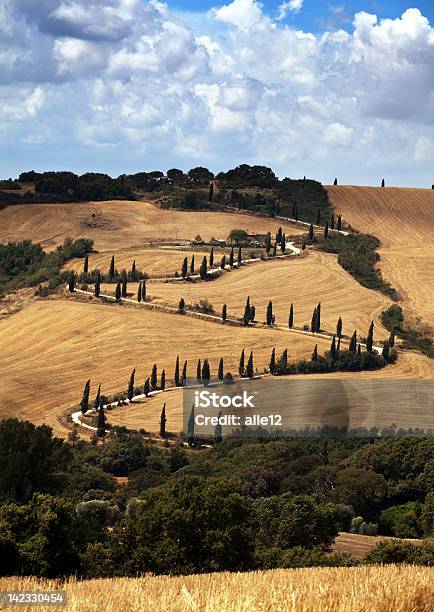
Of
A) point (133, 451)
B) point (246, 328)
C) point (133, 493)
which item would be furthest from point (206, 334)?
point (133, 493)

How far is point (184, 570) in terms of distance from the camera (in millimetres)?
48469

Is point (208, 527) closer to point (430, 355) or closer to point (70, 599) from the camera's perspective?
point (70, 599)

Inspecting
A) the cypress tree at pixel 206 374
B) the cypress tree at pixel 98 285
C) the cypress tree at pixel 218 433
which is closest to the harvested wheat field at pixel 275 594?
the cypress tree at pixel 218 433

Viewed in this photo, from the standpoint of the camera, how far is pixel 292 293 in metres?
168

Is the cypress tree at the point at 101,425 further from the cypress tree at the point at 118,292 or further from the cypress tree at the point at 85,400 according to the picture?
the cypress tree at the point at 118,292

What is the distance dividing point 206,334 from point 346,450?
46.6 m

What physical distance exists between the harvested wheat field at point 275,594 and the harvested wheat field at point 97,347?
9211 centimetres

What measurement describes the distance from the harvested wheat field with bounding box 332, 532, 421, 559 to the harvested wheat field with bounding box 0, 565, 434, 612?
112 feet

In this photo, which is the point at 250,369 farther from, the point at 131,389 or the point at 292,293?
the point at 292,293

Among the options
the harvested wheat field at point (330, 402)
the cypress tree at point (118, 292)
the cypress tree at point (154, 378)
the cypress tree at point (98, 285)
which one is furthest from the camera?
the cypress tree at point (98, 285)

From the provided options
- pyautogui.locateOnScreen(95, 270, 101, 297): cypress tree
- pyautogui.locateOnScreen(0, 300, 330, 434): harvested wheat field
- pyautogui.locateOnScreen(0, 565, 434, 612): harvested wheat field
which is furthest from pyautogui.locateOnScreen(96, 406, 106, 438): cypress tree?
pyautogui.locateOnScreen(0, 565, 434, 612): harvested wheat field

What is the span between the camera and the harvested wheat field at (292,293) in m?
158

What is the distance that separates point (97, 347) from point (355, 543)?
8044cm

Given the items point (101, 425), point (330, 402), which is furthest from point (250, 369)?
point (101, 425)
